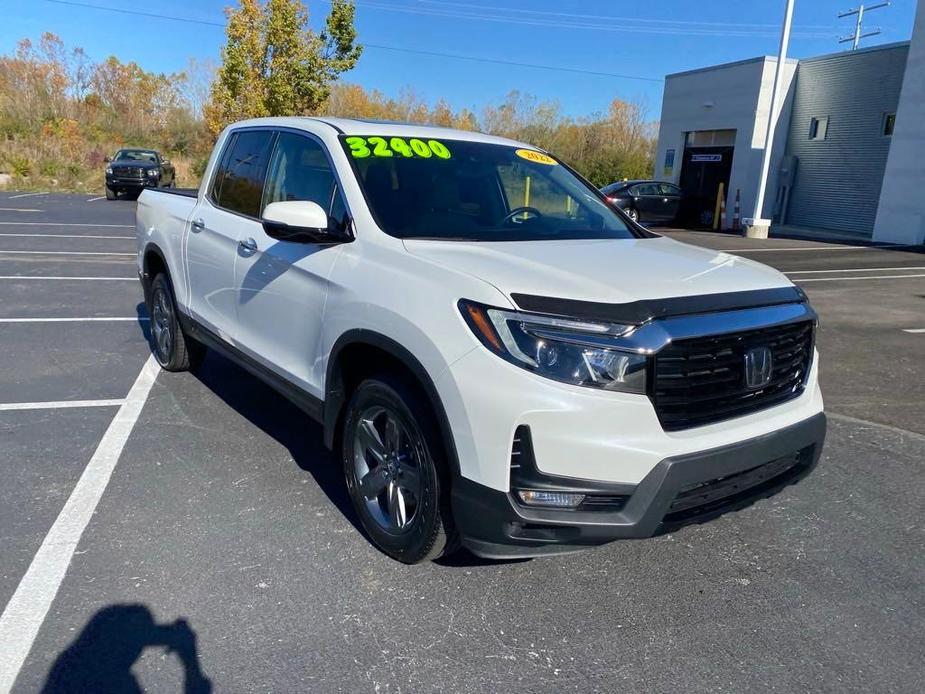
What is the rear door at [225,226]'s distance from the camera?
4.32 metres

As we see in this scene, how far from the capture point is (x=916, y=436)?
485 centimetres

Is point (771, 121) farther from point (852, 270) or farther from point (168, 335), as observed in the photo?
point (168, 335)

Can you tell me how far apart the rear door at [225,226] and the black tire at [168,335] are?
0.61m

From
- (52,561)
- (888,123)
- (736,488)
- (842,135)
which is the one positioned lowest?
(52,561)

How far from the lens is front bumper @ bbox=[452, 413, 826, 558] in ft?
8.14

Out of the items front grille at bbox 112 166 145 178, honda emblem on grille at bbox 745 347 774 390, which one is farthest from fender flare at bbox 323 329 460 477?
front grille at bbox 112 166 145 178

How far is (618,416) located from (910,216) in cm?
2158

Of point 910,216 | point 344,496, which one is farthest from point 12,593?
point 910,216

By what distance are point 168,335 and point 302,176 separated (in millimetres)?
2438

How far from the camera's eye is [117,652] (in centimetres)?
251

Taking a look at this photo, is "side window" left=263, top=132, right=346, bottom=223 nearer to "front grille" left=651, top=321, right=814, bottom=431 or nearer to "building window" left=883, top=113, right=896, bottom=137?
"front grille" left=651, top=321, right=814, bottom=431

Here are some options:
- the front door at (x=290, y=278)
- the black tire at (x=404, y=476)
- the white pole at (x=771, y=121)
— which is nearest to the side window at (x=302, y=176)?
the front door at (x=290, y=278)

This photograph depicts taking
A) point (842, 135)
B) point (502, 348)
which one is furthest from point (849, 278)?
point (842, 135)

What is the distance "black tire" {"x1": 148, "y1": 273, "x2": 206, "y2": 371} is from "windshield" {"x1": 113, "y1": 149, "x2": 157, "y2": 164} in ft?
76.6
